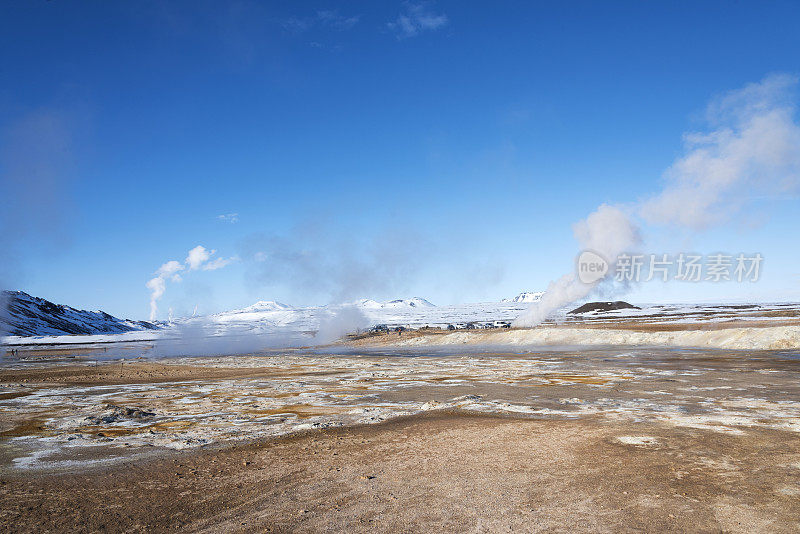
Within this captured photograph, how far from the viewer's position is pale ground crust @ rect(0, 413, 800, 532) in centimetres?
660

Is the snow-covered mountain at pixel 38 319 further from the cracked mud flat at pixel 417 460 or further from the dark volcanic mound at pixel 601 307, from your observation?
the dark volcanic mound at pixel 601 307

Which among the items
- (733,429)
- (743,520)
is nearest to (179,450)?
(743,520)

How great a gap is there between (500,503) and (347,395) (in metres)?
13.4

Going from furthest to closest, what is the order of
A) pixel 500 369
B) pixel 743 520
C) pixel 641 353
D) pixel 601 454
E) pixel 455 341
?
pixel 455 341 → pixel 641 353 → pixel 500 369 → pixel 601 454 → pixel 743 520

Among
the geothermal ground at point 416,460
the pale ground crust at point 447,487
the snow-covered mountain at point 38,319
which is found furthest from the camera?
the snow-covered mountain at point 38,319

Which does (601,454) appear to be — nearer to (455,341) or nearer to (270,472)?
(270,472)

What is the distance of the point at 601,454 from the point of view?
9.73 meters

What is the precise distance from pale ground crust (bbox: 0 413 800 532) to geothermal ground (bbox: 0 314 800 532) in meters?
0.04

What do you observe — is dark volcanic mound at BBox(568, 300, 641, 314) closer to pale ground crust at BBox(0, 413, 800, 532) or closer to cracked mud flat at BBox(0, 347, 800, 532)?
cracked mud flat at BBox(0, 347, 800, 532)

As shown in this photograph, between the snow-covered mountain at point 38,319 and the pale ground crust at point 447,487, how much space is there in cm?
16687

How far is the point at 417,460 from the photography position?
9820 mm

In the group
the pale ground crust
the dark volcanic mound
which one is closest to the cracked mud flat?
the pale ground crust

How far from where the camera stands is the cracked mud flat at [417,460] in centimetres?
683

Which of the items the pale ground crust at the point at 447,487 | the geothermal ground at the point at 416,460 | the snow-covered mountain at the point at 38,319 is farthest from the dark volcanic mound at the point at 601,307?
the snow-covered mountain at the point at 38,319
